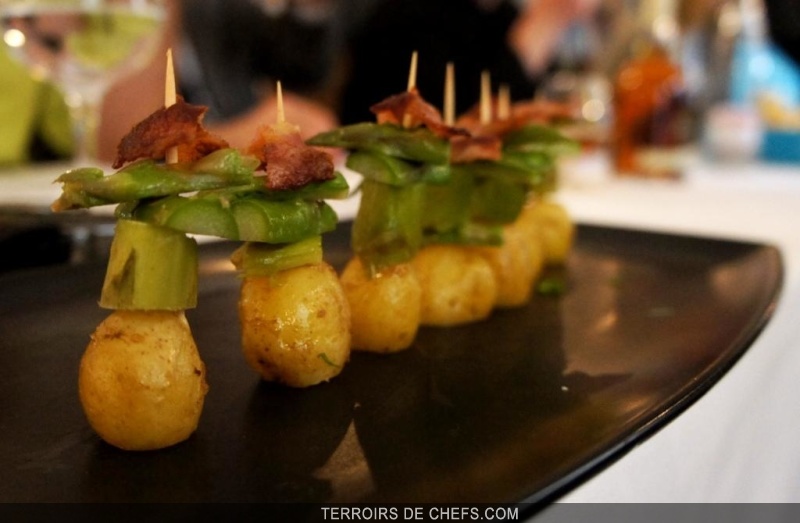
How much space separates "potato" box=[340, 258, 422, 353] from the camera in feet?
3.11

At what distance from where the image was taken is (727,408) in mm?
847

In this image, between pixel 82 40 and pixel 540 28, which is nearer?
pixel 82 40

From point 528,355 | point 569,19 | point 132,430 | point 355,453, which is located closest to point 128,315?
point 132,430

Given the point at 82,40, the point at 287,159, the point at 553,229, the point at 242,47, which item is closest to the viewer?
the point at 287,159

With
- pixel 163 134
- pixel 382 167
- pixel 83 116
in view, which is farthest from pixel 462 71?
pixel 163 134

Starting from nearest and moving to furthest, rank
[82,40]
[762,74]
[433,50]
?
Answer: [82,40] < [433,50] < [762,74]

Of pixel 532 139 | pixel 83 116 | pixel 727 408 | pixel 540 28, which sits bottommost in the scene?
pixel 727 408

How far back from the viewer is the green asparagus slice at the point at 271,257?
0.79m

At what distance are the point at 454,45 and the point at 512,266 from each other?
10.8 ft

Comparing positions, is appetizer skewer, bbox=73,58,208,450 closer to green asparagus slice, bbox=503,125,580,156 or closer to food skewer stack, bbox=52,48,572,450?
food skewer stack, bbox=52,48,572,450

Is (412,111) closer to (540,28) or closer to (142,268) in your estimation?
(142,268)

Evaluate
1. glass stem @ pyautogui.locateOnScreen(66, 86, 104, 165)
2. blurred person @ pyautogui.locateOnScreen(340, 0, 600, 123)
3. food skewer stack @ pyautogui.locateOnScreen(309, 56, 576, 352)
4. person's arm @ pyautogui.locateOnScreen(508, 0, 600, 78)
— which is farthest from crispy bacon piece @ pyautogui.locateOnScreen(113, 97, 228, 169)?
person's arm @ pyautogui.locateOnScreen(508, 0, 600, 78)

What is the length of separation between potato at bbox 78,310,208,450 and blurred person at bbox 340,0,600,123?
3525mm

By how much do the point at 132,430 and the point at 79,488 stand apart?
0.26 ft
